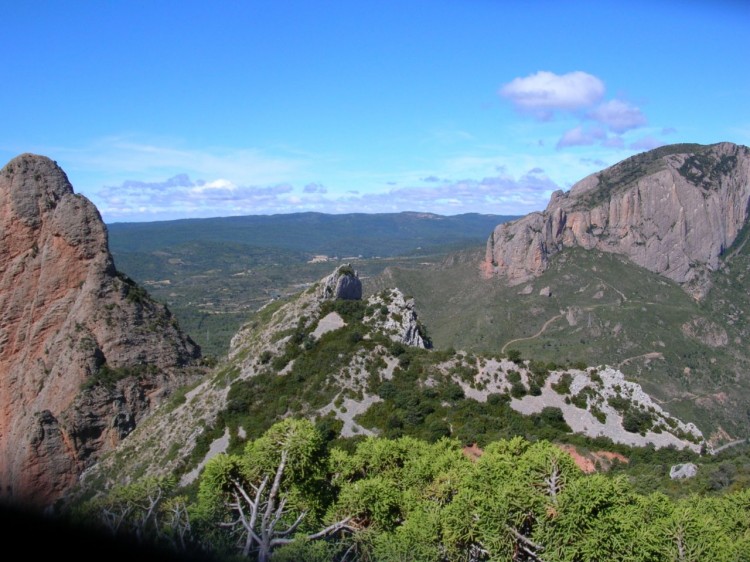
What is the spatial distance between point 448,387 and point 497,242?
118m

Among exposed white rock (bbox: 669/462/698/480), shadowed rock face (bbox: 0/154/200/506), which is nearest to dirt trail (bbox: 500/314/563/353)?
shadowed rock face (bbox: 0/154/200/506)

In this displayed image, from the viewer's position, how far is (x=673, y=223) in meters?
154

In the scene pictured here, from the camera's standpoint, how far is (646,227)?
152 meters

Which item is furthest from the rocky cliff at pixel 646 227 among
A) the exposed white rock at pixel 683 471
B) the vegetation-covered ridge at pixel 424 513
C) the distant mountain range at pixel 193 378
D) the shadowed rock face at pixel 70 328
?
the vegetation-covered ridge at pixel 424 513

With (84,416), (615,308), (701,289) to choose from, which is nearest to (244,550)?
(84,416)

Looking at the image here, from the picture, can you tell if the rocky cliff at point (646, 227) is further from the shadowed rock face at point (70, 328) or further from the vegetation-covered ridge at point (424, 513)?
the vegetation-covered ridge at point (424, 513)

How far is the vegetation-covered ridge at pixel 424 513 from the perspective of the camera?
52.8ft

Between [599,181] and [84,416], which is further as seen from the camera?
[599,181]

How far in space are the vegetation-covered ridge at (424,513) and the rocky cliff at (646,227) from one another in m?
129

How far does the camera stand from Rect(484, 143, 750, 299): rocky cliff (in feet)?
484

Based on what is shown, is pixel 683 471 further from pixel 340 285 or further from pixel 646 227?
pixel 646 227

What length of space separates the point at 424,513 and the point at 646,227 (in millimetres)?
152003

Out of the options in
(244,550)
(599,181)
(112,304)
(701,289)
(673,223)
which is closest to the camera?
(244,550)

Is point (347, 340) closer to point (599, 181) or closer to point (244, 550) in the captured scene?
point (244, 550)
